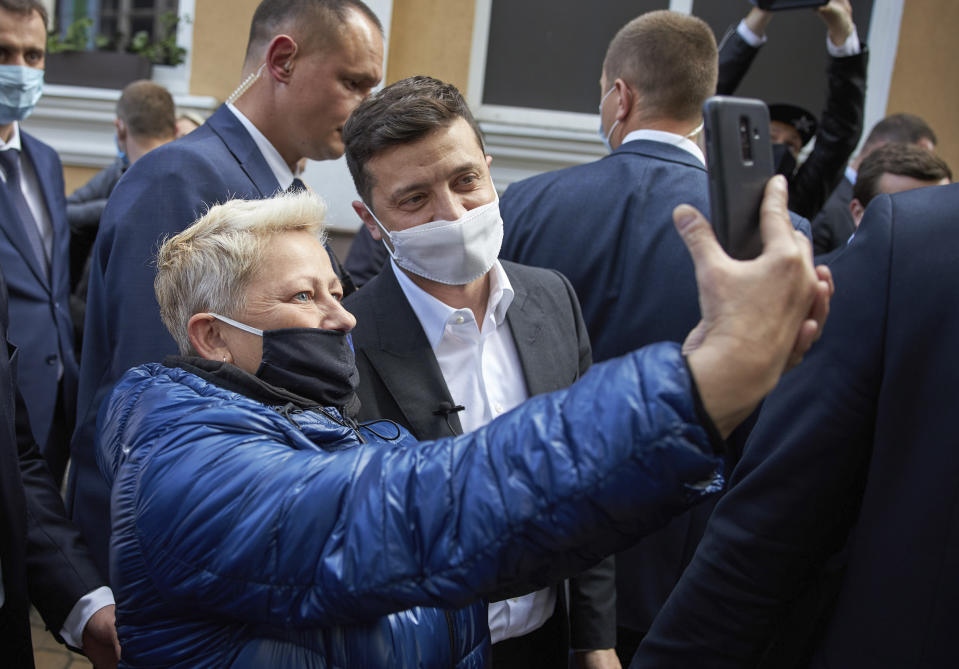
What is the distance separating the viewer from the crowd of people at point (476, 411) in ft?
3.34

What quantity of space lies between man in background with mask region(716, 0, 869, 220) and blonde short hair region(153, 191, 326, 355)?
8.75ft

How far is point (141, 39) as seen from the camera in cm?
644

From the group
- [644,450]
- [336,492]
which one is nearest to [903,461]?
[644,450]

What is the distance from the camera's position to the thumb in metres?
1.00

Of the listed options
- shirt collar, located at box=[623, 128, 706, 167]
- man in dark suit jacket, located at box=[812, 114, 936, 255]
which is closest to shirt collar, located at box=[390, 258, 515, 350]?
shirt collar, located at box=[623, 128, 706, 167]

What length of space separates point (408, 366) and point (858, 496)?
1.01 metres

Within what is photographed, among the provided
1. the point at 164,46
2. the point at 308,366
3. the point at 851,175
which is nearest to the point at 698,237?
the point at 308,366

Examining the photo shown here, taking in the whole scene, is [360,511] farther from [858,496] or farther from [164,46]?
[164,46]

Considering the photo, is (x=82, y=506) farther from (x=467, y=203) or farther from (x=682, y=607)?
(x=682, y=607)

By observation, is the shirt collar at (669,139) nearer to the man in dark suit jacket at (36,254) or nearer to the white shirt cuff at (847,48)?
the white shirt cuff at (847,48)

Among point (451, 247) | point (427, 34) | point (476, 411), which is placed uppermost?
point (427, 34)

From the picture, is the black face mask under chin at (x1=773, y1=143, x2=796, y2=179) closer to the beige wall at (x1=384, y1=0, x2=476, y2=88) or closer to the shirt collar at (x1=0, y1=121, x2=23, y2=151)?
the beige wall at (x1=384, y1=0, x2=476, y2=88)

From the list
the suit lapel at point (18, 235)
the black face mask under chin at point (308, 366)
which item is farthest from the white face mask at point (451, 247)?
the suit lapel at point (18, 235)

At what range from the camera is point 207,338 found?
172 cm
